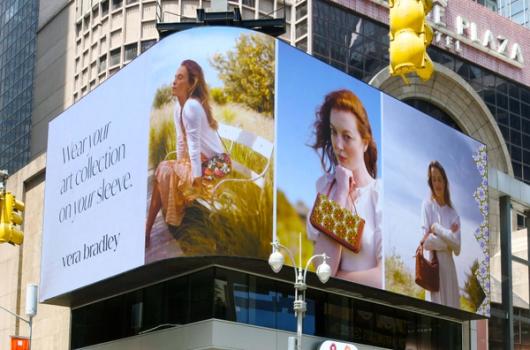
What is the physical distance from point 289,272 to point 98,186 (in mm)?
9193

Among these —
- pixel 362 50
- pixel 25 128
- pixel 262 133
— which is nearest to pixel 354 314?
pixel 262 133

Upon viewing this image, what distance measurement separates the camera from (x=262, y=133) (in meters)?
38.4

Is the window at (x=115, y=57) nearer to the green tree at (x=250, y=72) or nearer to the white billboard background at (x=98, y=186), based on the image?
the white billboard background at (x=98, y=186)

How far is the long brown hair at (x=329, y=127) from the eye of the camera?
40.9 meters

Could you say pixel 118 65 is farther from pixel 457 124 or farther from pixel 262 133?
pixel 262 133

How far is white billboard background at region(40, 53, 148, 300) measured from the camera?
130ft

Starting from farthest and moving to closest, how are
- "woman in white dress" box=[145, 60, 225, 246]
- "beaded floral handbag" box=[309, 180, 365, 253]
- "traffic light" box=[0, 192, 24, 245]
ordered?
"beaded floral handbag" box=[309, 180, 365, 253] < "woman in white dress" box=[145, 60, 225, 246] < "traffic light" box=[0, 192, 24, 245]

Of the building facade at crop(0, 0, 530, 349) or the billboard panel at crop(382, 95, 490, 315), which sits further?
the billboard panel at crop(382, 95, 490, 315)

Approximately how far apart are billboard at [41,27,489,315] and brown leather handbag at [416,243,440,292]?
31 centimetres

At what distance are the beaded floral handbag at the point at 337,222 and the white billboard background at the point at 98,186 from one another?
6722mm

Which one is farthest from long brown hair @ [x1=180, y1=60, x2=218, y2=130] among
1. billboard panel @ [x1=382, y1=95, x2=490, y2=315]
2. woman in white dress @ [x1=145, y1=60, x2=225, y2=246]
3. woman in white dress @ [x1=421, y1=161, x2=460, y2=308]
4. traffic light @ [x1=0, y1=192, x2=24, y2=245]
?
traffic light @ [x1=0, y1=192, x2=24, y2=245]

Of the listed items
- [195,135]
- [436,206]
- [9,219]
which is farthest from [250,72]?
[9,219]

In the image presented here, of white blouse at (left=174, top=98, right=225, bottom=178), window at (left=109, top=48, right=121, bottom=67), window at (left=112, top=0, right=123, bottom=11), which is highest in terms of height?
window at (left=112, top=0, right=123, bottom=11)

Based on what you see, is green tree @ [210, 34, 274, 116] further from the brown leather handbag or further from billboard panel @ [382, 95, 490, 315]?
the brown leather handbag
